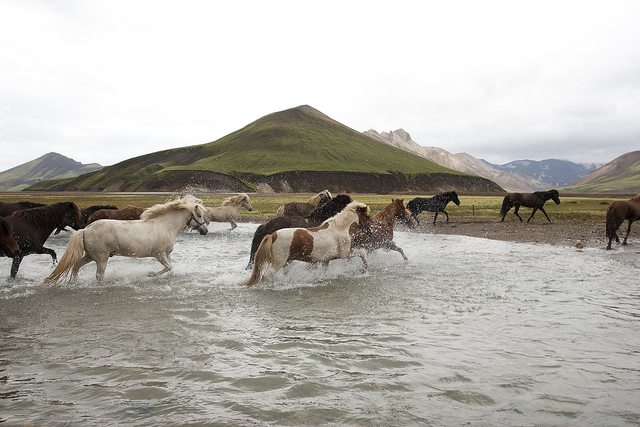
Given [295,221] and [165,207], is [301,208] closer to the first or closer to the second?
[295,221]

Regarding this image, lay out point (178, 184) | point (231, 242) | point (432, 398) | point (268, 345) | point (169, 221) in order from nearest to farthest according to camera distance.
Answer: point (432, 398), point (268, 345), point (169, 221), point (231, 242), point (178, 184)

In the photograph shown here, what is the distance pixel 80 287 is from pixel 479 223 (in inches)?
927

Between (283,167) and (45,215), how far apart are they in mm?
114944

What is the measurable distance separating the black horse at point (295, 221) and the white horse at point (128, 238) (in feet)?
5.78

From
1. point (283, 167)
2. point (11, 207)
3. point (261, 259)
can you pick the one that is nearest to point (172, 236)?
point (261, 259)

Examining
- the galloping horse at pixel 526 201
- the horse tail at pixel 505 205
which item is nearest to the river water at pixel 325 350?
the horse tail at pixel 505 205

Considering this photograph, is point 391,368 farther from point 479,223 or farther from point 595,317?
point 479,223

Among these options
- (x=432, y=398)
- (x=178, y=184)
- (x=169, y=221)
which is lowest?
(x=432, y=398)

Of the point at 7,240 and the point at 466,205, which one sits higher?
the point at 466,205

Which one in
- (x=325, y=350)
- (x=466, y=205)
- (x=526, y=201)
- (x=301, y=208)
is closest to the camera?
(x=325, y=350)

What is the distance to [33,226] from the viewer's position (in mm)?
10828

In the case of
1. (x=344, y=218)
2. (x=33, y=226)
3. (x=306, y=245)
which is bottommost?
(x=306, y=245)

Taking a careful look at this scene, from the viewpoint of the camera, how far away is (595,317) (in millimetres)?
6777

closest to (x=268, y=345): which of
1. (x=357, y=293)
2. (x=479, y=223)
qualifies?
(x=357, y=293)
